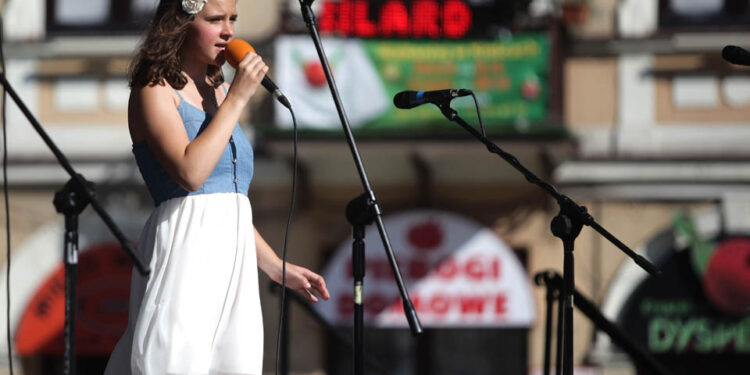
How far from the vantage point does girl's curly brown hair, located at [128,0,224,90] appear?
269 cm

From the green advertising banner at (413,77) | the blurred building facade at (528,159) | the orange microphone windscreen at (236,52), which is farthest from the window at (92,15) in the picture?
the orange microphone windscreen at (236,52)

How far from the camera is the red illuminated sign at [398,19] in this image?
8648 mm

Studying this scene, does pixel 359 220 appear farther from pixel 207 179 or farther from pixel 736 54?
pixel 736 54

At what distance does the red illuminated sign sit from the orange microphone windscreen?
592 centimetres

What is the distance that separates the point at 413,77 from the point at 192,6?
19.5ft

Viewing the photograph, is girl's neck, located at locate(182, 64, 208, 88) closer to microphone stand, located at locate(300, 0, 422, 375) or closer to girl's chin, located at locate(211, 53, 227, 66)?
girl's chin, located at locate(211, 53, 227, 66)

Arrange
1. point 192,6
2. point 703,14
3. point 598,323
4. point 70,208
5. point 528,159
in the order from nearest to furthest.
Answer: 1. point 192,6
2. point 70,208
3. point 598,323
4. point 528,159
5. point 703,14

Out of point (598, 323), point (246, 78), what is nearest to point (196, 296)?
point (246, 78)

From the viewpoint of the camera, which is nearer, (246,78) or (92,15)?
(246,78)

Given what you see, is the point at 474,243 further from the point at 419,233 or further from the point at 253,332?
the point at 253,332

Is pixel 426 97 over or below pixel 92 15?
below

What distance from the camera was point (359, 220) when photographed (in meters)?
3.20

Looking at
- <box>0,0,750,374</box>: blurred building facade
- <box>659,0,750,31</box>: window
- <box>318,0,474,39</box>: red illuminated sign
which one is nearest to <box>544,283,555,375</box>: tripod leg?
<box>0,0,750,374</box>: blurred building facade

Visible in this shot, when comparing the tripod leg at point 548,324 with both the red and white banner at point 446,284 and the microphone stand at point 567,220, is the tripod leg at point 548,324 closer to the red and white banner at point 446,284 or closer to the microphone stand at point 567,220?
the microphone stand at point 567,220
